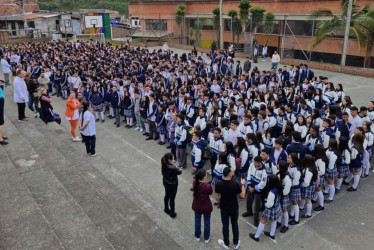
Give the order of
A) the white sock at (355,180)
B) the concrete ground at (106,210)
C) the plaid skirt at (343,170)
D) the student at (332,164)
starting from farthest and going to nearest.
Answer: the white sock at (355,180) → the plaid skirt at (343,170) → the student at (332,164) → the concrete ground at (106,210)

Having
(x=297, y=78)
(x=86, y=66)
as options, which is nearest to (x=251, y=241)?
(x=297, y=78)

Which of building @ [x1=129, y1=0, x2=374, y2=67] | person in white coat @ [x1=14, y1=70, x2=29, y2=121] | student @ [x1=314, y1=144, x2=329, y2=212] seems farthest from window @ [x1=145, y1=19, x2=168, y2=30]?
student @ [x1=314, y1=144, x2=329, y2=212]

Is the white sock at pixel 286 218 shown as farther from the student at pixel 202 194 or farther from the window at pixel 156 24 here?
the window at pixel 156 24

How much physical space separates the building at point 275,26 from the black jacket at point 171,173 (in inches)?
690

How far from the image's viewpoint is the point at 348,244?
5.50 metres

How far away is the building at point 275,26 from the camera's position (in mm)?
22562

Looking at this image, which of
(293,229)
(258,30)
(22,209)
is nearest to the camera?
(22,209)

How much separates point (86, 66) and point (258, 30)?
50.1 feet

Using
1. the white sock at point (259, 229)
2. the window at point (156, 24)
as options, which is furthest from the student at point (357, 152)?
the window at point (156, 24)

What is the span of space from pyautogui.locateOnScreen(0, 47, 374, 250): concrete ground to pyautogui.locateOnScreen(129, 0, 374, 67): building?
16.3m

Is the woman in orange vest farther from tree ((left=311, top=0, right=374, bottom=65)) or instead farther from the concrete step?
tree ((left=311, top=0, right=374, bottom=65))

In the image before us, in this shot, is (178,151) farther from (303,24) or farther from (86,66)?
(303,24)

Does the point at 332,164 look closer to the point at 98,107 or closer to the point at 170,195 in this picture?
the point at 170,195

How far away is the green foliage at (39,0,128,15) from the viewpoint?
68.3 metres
